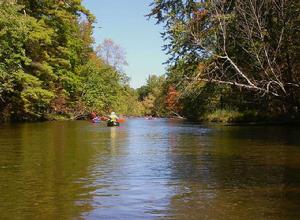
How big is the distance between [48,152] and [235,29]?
20.4 m

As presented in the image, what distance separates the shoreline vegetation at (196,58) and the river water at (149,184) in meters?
15.9

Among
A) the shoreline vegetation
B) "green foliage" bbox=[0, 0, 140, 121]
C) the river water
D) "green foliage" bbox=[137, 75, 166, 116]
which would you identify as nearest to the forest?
the shoreline vegetation

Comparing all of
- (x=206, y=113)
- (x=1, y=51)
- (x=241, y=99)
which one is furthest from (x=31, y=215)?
(x=206, y=113)

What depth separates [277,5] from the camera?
32.2m

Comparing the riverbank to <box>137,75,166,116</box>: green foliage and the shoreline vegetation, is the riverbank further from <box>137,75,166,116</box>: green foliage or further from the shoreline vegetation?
<box>137,75,166,116</box>: green foliage

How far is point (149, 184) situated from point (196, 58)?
25945mm

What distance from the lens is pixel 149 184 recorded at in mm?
11102

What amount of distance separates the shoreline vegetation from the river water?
15.9m

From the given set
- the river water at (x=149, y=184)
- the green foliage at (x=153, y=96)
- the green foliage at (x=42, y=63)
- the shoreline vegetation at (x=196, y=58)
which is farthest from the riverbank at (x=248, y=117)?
the green foliage at (x=153, y=96)

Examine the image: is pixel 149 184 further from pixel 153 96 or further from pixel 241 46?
pixel 153 96

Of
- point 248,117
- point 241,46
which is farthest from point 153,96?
point 241,46

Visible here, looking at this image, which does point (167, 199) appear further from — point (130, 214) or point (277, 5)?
point (277, 5)

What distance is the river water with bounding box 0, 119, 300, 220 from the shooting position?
27.3 ft

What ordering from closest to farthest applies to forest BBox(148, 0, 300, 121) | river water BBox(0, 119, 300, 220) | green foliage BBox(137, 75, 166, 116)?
river water BBox(0, 119, 300, 220)
forest BBox(148, 0, 300, 121)
green foliage BBox(137, 75, 166, 116)
